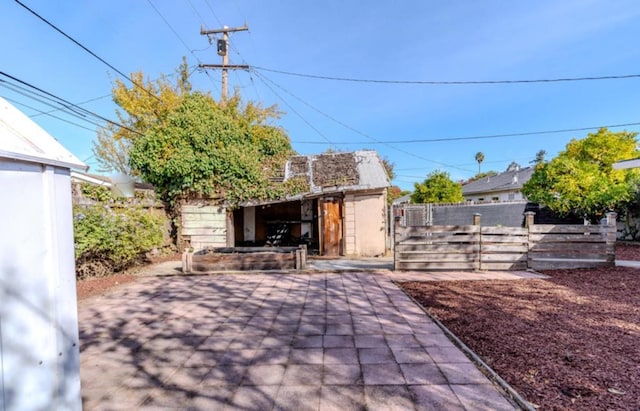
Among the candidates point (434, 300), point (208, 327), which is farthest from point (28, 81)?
point (434, 300)

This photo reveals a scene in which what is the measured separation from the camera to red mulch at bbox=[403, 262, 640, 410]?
2.26m

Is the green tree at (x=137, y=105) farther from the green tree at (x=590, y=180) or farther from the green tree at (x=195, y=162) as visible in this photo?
the green tree at (x=590, y=180)

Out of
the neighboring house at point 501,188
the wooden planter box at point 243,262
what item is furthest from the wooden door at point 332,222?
the neighboring house at point 501,188

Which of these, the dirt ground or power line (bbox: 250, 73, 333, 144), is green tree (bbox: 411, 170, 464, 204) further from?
the dirt ground

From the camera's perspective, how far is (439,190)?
19047mm

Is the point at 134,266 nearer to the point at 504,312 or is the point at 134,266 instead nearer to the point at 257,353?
the point at 257,353

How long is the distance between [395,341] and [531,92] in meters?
13.4

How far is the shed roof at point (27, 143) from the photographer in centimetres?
132

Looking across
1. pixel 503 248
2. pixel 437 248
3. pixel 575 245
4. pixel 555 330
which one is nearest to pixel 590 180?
pixel 575 245

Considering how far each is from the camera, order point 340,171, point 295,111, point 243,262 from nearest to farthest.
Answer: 1. point 243,262
2. point 340,171
3. point 295,111

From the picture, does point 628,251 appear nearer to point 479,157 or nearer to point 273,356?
point 273,356

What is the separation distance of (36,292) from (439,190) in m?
20.1

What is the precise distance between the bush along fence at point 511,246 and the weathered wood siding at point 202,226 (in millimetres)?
5968

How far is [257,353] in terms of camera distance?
2.92m
